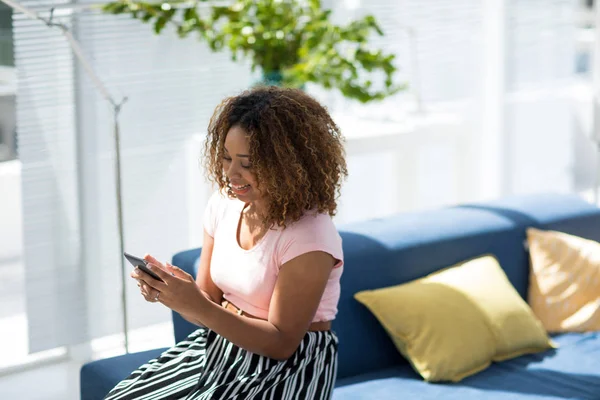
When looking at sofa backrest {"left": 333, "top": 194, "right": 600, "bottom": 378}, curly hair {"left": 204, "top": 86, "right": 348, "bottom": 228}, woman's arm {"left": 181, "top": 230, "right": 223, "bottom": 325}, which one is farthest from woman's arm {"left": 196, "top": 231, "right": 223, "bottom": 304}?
sofa backrest {"left": 333, "top": 194, "right": 600, "bottom": 378}

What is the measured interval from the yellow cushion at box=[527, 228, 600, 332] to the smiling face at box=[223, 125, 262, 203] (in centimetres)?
143

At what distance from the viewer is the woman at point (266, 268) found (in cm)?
212

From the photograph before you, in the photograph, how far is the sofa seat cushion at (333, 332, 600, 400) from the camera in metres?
2.69

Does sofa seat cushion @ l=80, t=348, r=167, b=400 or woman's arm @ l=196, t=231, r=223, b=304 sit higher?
woman's arm @ l=196, t=231, r=223, b=304

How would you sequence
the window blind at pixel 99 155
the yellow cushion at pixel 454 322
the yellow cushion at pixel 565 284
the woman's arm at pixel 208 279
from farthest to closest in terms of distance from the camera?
the window blind at pixel 99 155, the yellow cushion at pixel 565 284, the yellow cushion at pixel 454 322, the woman's arm at pixel 208 279

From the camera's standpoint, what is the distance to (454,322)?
9.41ft

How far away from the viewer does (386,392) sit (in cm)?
271

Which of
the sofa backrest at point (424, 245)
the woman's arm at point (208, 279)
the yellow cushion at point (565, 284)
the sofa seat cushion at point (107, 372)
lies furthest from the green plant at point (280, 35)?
the sofa seat cushion at point (107, 372)

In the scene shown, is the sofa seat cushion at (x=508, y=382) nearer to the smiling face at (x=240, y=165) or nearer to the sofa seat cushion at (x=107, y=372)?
the sofa seat cushion at (x=107, y=372)

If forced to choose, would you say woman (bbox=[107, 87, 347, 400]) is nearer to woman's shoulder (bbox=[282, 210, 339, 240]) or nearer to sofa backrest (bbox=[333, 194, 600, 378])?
woman's shoulder (bbox=[282, 210, 339, 240])

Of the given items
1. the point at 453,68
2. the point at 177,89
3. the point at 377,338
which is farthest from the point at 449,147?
the point at 377,338

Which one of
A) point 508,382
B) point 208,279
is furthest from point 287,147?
point 508,382

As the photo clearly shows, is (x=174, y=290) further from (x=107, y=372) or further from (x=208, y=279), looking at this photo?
(x=107, y=372)

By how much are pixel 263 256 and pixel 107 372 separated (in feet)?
2.22
